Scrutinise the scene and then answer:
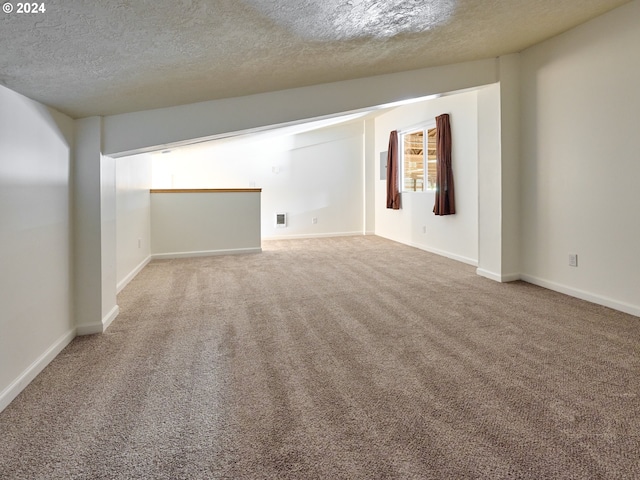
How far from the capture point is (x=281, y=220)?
301 inches

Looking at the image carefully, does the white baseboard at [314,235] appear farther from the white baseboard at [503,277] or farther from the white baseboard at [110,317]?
the white baseboard at [110,317]

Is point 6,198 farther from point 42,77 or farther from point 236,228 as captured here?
point 236,228

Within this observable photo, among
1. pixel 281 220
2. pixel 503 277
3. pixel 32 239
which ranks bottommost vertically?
pixel 503 277

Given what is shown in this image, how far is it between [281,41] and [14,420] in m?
2.09

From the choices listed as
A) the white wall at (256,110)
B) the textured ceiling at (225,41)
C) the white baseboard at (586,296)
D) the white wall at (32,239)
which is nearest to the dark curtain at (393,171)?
the white baseboard at (586,296)

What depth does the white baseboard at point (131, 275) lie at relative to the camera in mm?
3715

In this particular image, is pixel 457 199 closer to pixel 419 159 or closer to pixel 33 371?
pixel 419 159

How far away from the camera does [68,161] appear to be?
238cm

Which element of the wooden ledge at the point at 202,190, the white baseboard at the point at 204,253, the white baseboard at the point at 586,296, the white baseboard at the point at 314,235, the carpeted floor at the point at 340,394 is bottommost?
the carpeted floor at the point at 340,394

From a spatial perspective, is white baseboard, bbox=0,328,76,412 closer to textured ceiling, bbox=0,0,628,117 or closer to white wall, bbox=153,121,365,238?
textured ceiling, bbox=0,0,628,117

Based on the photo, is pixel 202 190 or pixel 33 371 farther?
pixel 202 190

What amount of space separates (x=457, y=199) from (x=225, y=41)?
168 inches

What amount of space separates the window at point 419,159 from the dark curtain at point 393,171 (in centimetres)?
13

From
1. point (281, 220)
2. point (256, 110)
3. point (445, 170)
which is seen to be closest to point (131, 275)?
point (256, 110)
